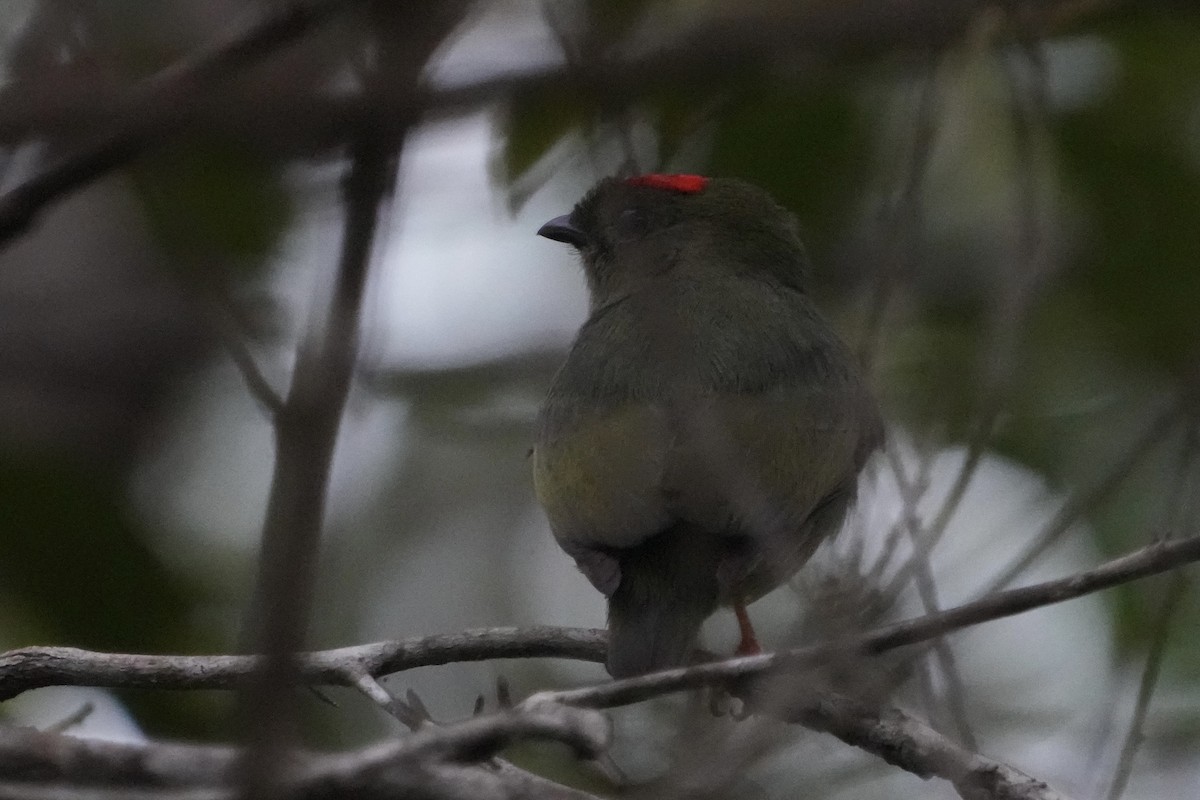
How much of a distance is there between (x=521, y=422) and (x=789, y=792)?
15.6 feet

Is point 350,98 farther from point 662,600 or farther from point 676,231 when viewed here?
point 676,231

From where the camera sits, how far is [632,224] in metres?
6.36

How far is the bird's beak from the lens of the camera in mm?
6418

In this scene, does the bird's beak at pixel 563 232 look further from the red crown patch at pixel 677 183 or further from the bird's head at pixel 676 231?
the red crown patch at pixel 677 183

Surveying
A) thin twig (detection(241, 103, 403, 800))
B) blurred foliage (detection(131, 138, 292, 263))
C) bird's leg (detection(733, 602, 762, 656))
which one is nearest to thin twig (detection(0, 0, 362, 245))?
thin twig (detection(241, 103, 403, 800))

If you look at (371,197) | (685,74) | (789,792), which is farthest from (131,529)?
(371,197)

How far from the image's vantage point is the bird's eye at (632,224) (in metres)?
6.34

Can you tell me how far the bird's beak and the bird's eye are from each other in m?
0.16

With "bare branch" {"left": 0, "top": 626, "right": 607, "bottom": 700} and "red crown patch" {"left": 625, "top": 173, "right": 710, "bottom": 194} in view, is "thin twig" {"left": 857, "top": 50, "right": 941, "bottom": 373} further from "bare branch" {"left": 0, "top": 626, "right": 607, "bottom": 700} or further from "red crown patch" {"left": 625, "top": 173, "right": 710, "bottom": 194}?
"red crown patch" {"left": 625, "top": 173, "right": 710, "bottom": 194}

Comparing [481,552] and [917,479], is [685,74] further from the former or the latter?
[481,552]

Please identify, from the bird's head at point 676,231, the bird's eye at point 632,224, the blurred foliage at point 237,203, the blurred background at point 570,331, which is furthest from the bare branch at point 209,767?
the bird's eye at point 632,224

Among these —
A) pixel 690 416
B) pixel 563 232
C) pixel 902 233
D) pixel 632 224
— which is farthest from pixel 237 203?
pixel 902 233

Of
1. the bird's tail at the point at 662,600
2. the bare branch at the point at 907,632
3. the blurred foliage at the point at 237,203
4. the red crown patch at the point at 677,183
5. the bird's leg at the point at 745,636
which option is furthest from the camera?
the red crown patch at the point at 677,183

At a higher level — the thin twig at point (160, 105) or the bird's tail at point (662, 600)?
the thin twig at point (160, 105)
